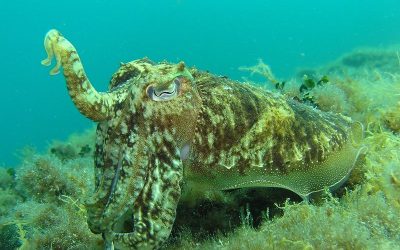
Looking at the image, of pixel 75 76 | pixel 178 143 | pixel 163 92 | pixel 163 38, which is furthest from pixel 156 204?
pixel 163 38

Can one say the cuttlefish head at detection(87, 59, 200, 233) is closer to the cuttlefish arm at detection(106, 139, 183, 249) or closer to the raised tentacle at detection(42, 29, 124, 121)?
the cuttlefish arm at detection(106, 139, 183, 249)

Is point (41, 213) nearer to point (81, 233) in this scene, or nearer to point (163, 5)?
point (81, 233)

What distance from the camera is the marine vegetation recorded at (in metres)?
2.90

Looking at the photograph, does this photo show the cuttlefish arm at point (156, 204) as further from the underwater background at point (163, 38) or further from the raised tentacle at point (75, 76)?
the underwater background at point (163, 38)

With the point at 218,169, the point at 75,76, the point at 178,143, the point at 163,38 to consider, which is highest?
the point at 163,38

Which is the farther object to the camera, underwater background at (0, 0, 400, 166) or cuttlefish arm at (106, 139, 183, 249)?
underwater background at (0, 0, 400, 166)

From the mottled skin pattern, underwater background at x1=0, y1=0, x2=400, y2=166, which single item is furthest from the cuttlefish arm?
underwater background at x1=0, y1=0, x2=400, y2=166

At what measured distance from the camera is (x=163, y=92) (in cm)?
306

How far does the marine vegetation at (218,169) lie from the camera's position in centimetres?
290

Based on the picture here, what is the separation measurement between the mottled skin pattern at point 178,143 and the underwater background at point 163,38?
102719 mm

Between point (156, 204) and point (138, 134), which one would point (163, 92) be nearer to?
point (138, 134)

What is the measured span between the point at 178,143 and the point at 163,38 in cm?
15940

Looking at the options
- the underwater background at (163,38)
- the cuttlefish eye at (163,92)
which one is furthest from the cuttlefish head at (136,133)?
the underwater background at (163,38)

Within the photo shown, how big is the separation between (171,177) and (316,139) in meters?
1.41
